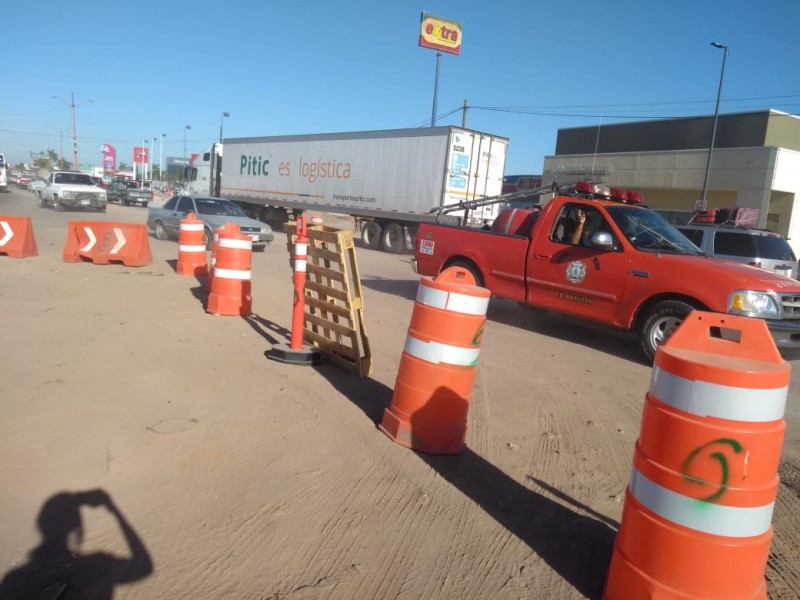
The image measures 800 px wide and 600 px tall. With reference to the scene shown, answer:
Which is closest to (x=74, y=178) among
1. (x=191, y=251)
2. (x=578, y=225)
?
(x=191, y=251)

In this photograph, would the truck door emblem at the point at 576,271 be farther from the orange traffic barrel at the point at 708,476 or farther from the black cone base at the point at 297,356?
the orange traffic barrel at the point at 708,476

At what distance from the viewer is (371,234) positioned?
2216cm

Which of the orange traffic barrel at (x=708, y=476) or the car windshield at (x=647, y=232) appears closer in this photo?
the orange traffic barrel at (x=708, y=476)

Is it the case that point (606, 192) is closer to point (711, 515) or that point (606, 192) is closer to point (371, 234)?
point (711, 515)

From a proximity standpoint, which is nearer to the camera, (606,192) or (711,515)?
(711,515)

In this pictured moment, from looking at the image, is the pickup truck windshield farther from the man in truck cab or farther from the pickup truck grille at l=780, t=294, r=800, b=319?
the pickup truck grille at l=780, t=294, r=800, b=319

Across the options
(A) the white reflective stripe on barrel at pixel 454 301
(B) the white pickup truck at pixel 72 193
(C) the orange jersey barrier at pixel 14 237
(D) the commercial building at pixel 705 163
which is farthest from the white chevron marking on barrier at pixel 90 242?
(D) the commercial building at pixel 705 163

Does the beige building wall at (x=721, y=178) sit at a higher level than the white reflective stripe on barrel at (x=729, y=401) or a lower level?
higher

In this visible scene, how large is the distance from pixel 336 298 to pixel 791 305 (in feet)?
16.2

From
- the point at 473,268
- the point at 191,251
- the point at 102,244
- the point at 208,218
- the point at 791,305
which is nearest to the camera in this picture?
the point at 791,305

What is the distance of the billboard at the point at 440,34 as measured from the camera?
43.5 meters

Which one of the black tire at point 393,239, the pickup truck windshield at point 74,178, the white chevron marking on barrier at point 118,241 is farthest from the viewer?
the pickup truck windshield at point 74,178

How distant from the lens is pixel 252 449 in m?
3.98

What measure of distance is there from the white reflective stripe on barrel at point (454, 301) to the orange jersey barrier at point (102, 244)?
9340mm
